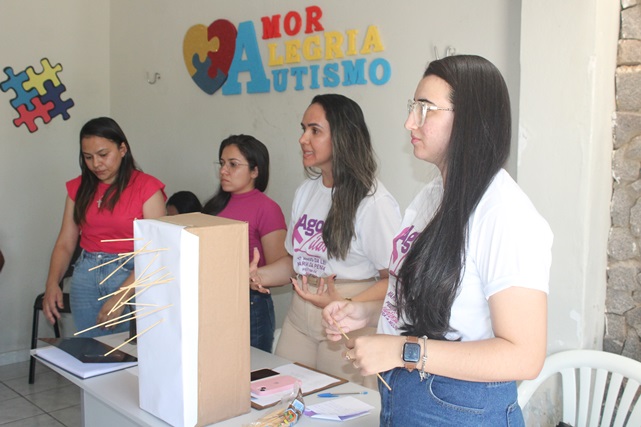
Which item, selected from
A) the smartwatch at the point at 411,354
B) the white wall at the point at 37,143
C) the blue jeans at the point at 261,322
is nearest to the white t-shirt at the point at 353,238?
the blue jeans at the point at 261,322

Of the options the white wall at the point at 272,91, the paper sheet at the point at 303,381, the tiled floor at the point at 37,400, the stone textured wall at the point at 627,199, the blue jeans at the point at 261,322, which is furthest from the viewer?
the tiled floor at the point at 37,400

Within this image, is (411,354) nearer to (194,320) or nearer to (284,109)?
(194,320)

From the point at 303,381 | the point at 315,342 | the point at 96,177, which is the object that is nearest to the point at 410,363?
the point at 303,381

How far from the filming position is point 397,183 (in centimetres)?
300

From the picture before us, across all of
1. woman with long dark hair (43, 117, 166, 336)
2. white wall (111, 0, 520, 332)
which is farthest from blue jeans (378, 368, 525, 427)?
woman with long dark hair (43, 117, 166, 336)

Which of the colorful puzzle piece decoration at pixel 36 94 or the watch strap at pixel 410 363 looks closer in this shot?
the watch strap at pixel 410 363

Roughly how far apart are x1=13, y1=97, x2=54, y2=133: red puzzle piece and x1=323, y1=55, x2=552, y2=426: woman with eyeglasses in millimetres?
3955

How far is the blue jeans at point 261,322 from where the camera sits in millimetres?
2830

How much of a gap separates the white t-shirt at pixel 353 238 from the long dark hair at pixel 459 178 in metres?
0.84

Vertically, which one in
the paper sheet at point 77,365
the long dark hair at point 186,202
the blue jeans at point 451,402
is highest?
the long dark hair at point 186,202

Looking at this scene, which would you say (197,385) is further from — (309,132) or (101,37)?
(101,37)

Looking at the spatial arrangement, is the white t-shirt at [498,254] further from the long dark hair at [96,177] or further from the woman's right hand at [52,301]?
the woman's right hand at [52,301]

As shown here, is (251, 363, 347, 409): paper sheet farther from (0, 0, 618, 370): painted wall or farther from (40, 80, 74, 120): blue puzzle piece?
(40, 80, 74, 120): blue puzzle piece

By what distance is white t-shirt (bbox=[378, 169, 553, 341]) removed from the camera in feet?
3.86
